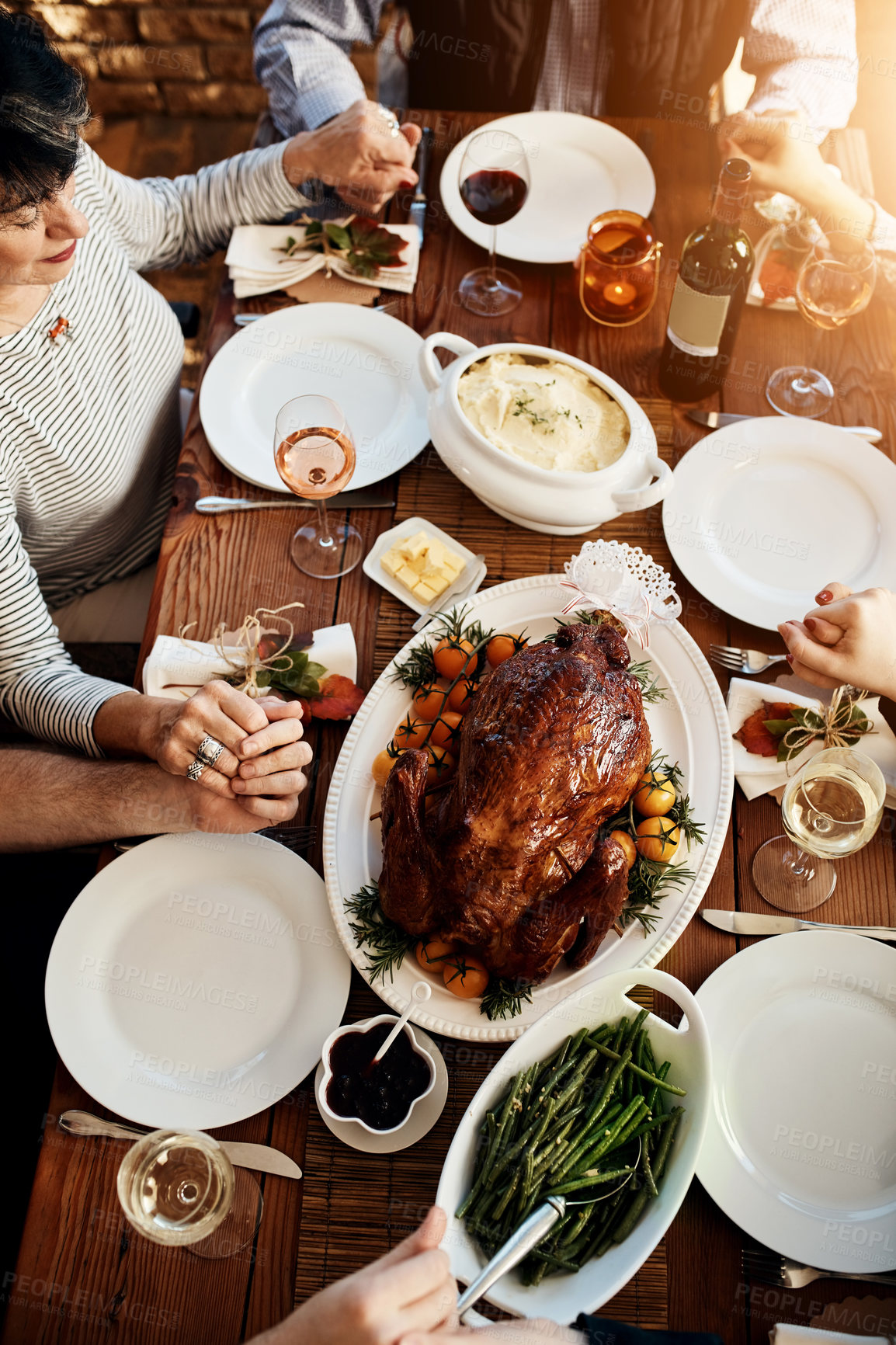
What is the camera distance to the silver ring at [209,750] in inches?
61.9

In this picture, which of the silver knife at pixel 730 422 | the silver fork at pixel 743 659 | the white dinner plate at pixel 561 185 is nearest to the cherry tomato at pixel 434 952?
the silver fork at pixel 743 659

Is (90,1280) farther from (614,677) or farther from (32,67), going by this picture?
(32,67)

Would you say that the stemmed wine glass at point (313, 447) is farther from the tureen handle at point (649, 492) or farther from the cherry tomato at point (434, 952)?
the cherry tomato at point (434, 952)

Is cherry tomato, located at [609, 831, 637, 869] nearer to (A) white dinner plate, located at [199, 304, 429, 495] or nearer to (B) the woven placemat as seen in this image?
(B) the woven placemat

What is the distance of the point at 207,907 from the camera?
1549 mm

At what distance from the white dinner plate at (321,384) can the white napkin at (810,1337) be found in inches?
60.5

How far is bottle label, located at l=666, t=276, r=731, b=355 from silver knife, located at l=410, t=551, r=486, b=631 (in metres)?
0.59

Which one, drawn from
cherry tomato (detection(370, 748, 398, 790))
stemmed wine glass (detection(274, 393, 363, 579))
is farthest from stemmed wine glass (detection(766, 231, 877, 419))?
cherry tomato (detection(370, 748, 398, 790))

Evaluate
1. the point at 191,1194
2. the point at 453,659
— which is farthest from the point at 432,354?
the point at 191,1194

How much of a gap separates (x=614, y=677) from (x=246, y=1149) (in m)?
0.90

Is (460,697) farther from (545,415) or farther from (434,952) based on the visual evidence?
(545,415)

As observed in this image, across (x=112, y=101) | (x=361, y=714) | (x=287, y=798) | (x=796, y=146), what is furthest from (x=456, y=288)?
(x=112, y=101)

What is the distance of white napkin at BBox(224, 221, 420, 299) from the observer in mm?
2158

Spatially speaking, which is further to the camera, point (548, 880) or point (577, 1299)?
point (548, 880)
